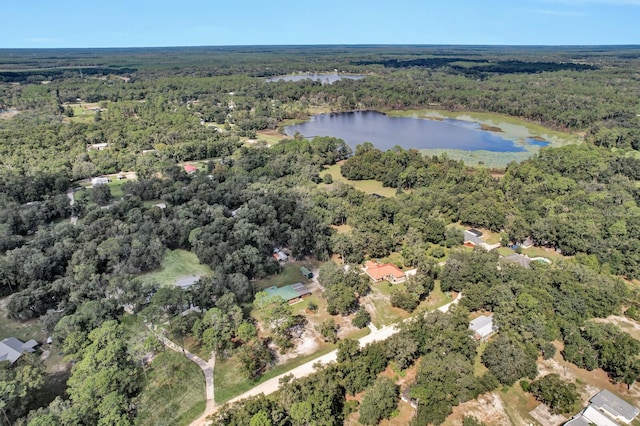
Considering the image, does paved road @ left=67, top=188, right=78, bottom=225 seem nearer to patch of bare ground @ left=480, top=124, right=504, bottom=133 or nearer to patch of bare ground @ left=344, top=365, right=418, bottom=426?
patch of bare ground @ left=344, top=365, right=418, bottom=426

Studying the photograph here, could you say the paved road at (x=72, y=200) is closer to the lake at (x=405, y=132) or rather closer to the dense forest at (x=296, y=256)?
the dense forest at (x=296, y=256)

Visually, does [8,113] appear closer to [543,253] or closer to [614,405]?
[543,253]

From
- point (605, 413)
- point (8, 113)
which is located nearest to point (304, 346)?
point (605, 413)

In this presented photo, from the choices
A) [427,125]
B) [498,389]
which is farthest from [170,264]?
[427,125]

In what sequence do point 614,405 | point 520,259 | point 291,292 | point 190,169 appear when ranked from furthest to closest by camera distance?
point 190,169, point 520,259, point 291,292, point 614,405

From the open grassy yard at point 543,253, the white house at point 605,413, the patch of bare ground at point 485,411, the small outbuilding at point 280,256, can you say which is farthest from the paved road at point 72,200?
the open grassy yard at point 543,253

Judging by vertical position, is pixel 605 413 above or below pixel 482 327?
below
